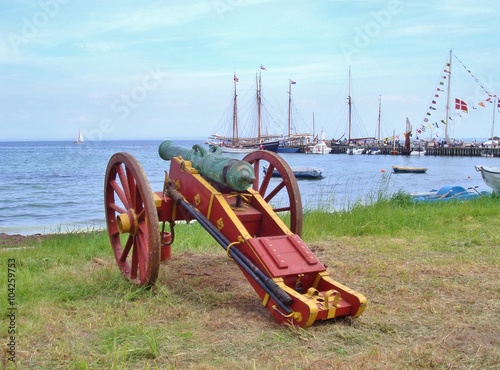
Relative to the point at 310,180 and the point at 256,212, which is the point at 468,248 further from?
the point at 310,180

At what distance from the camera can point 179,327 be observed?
12.3 feet

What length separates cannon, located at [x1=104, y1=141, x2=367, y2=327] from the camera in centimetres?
376

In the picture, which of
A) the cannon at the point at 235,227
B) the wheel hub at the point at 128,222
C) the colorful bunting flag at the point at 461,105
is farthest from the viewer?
the colorful bunting flag at the point at 461,105

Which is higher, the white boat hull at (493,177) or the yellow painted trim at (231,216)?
the yellow painted trim at (231,216)

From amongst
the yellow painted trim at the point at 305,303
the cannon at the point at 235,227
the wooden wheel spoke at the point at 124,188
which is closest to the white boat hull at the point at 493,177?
the cannon at the point at 235,227

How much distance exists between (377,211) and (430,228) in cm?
140

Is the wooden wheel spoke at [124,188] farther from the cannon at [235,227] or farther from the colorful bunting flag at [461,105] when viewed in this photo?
the colorful bunting flag at [461,105]

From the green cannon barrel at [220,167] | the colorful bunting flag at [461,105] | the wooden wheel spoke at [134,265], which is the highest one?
the colorful bunting flag at [461,105]

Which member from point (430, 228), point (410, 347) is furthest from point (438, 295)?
point (430, 228)

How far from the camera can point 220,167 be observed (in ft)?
15.5

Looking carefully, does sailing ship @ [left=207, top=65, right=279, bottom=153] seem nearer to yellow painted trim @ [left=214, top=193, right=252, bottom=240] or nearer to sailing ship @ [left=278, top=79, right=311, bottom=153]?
sailing ship @ [left=278, top=79, right=311, bottom=153]

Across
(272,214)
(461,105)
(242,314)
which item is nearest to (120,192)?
(272,214)

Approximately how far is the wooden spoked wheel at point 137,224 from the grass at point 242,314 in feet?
0.56

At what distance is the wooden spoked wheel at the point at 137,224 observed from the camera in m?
4.34
